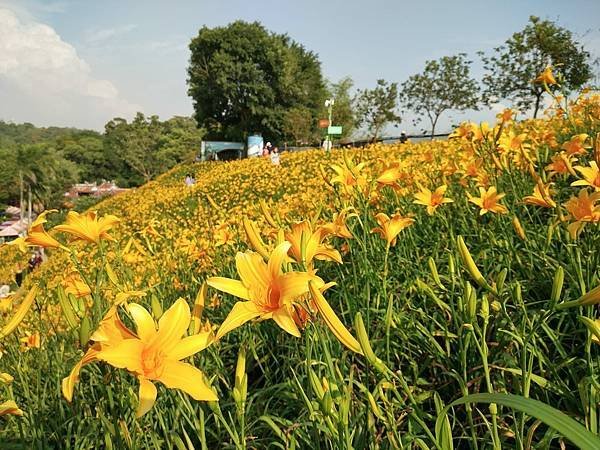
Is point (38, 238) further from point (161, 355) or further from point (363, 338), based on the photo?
point (363, 338)

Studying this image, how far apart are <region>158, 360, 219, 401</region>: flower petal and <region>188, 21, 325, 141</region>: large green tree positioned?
86.1ft

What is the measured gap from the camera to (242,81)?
26.3m

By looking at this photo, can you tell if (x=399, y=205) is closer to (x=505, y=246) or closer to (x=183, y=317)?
(x=505, y=246)

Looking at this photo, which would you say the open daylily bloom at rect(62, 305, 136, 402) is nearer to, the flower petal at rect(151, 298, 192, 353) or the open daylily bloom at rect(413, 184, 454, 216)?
the flower petal at rect(151, 298, 192, 353)

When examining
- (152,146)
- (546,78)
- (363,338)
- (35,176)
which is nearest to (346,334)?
(363,338)

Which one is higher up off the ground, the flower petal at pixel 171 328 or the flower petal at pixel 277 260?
the flower petal at pixel 277 260

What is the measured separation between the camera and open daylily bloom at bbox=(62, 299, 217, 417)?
1.91 ft

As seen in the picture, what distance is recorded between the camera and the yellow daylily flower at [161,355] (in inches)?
22.9

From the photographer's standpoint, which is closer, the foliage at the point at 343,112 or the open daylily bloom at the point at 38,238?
the open daylily bloom at the point at 38,238

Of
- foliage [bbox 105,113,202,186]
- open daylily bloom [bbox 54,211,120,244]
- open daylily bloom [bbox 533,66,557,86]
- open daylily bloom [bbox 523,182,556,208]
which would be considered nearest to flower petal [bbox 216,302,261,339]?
open daylily bloom [bbox 54,211,120,244]

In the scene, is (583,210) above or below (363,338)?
above

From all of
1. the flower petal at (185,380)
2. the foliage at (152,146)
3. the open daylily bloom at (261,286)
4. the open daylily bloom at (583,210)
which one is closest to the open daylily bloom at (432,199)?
the open daylily bloom at (583,210)

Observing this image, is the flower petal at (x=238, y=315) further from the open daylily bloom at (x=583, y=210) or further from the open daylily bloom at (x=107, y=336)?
the open daylily bloom at (x=583, y=210)

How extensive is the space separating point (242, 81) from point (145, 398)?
27499mm
